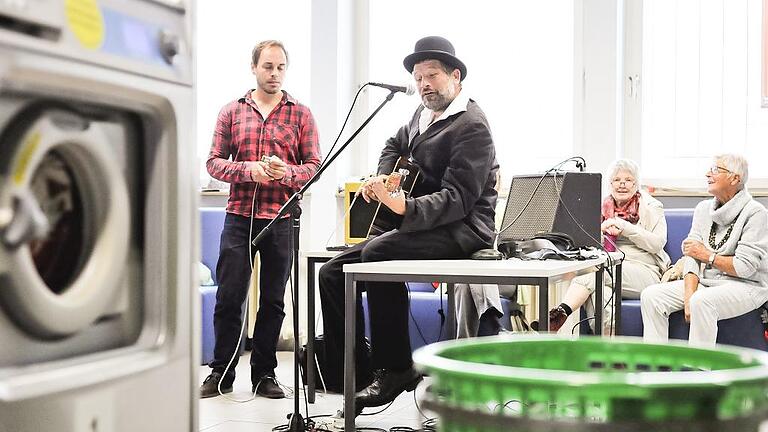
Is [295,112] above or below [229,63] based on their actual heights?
below

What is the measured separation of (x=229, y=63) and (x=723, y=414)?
5436 millimetres

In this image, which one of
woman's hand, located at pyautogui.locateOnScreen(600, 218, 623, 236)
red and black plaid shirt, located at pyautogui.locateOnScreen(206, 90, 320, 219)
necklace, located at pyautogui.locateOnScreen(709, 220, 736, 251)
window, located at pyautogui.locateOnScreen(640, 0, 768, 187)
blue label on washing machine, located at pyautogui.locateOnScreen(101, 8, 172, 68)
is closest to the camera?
blue label on washing machine, located at pyautogui.locateOnScreen(101, 8, 172, 68)

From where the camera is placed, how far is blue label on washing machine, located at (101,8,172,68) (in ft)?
4.83

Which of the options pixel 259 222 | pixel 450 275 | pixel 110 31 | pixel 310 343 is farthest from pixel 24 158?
pixel 259 222

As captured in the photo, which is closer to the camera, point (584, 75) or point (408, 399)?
point (408, 399)

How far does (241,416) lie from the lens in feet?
11.3

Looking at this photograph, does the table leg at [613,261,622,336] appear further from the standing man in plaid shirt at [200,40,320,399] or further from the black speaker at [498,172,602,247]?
the standing man in plaid shirt at [200,40,320,399]

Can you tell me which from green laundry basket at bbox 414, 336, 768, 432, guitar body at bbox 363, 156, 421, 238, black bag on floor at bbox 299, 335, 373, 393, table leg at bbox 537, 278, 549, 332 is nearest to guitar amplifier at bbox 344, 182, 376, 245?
guitar body at bbox 363, 156, 421, 238

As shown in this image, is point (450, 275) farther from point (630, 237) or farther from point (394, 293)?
point (630, 237)

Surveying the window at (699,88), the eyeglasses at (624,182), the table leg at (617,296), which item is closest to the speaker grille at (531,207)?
the table leg at (617,296)

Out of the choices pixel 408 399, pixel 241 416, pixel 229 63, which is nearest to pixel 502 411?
pixel 241 416

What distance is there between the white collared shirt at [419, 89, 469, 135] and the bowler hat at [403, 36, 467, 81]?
0.11 metres

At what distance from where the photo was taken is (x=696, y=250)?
4270 mm

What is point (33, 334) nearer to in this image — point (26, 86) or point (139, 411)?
point (139, 411)
